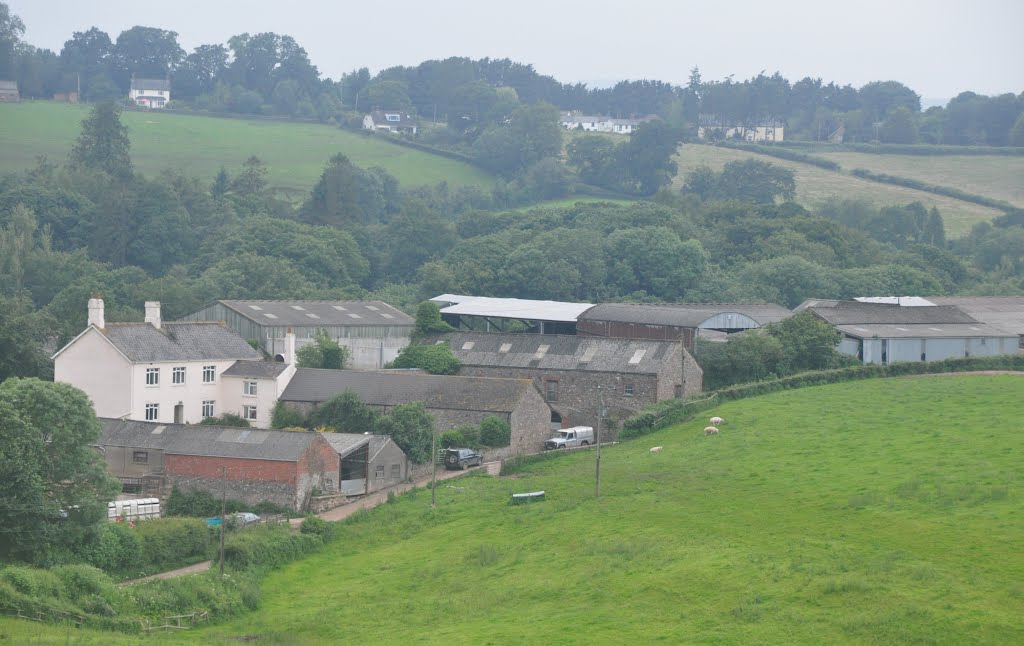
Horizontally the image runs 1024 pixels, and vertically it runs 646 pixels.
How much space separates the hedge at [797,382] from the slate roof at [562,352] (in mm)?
2964

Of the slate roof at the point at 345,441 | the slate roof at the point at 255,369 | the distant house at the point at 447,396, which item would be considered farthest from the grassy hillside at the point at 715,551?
the slate roof at the point at 255,369

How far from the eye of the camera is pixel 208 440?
5250 cm

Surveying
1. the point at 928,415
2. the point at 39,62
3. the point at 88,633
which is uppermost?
the point at 39,62

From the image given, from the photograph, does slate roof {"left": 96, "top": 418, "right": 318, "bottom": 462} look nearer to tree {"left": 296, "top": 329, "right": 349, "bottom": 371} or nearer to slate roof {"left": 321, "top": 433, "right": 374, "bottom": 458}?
slate roof {"left": 321, "top": 433, "right": 374, "bottom": 458}

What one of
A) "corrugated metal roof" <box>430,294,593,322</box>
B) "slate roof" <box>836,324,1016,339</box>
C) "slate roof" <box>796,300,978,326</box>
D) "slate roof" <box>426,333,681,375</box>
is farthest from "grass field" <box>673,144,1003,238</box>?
"slate roof" <box>426,333,681,375</box>

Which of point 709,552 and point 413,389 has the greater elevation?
point 413,389

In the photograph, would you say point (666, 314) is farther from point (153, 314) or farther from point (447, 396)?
point (153, 314)

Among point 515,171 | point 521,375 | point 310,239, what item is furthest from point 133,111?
point 521,375

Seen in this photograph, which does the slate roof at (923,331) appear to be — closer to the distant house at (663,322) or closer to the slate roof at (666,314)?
the slate roof at (666,314)

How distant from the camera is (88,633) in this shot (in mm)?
34375

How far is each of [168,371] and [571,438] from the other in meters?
17.3

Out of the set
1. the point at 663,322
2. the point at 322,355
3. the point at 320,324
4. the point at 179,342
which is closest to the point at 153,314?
the point at 179,342

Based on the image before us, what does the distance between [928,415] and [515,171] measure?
113 metres

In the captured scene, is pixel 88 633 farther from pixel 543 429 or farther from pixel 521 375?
pixel 521 375
